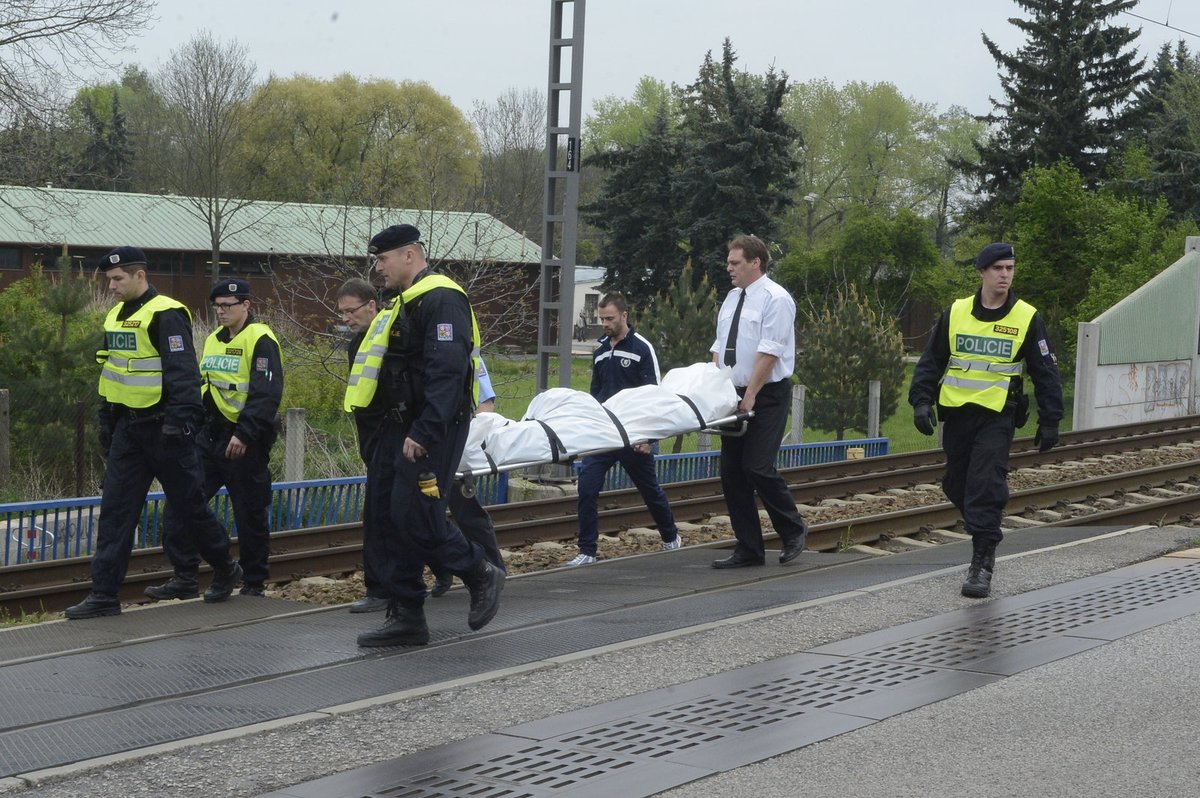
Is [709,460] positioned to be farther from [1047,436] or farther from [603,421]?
[1047,436]

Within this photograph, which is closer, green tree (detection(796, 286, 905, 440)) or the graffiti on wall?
the graffiti on wall

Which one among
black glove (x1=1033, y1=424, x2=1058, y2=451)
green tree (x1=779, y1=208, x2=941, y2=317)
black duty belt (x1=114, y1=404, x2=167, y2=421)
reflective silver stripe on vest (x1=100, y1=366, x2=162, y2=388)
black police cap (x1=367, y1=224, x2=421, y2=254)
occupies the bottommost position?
black duty belt (x1=114, y1=404, x2=167, y2=421)

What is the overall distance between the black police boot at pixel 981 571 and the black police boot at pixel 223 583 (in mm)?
4380

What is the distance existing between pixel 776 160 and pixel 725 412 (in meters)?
38.4

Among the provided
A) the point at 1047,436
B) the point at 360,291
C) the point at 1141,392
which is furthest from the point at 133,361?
the point at 1141,392

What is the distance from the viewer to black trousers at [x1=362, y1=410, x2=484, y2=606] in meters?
6.71

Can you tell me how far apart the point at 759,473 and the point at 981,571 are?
5.26 ft

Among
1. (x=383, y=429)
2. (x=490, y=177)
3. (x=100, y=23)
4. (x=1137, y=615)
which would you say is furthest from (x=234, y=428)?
(x=490, y=177)

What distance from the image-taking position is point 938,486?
15953 millimetres

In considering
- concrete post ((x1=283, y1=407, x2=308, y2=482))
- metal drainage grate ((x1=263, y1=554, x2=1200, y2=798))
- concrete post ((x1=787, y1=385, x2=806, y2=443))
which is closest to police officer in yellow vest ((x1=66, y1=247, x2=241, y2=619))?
metal drainage grate ((x1=263, y1=554, x2=1200, y2=798))

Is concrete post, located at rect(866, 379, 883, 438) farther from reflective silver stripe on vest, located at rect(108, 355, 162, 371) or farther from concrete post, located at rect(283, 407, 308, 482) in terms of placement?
reflective silver stripe on vest, located at rect(108, 355, 162, 371)

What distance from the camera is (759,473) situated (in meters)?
9.02

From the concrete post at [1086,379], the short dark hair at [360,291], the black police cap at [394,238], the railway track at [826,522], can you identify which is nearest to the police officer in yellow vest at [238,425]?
the railway track at [826,522]

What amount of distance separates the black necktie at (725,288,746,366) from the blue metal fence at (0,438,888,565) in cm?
267
